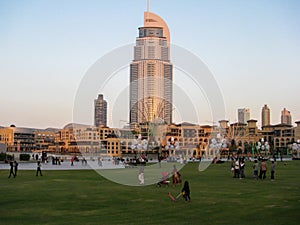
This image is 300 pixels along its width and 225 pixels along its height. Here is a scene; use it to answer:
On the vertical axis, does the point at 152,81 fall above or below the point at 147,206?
above

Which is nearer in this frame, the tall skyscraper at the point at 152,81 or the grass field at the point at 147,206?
the grass field at the point at 147,206

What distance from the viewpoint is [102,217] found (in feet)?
53.3

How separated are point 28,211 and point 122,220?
4281mm

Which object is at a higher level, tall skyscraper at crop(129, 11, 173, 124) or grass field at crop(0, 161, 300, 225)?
tall skyscraper at crop(129, 11, 173, 124)

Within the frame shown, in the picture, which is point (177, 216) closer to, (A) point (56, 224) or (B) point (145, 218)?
(B) point (145, 218)

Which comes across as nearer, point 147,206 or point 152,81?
point 147,206

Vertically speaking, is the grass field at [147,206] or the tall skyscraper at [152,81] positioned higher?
the tall skyscraper at [152,81]

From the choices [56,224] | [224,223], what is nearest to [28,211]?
[56,224]

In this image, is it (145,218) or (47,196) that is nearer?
(145,218)

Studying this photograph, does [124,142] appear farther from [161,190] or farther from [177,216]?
[177,216]

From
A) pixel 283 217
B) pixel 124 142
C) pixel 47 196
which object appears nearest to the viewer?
pixel 283 217

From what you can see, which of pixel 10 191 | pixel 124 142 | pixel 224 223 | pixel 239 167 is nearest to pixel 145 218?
pixel 224 223

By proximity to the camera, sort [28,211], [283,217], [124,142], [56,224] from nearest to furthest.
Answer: [56,224], [283,217], [28,211], [124,142]

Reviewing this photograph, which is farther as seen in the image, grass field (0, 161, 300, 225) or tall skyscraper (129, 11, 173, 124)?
tall skyscraper (129, 11, 173, 124)
